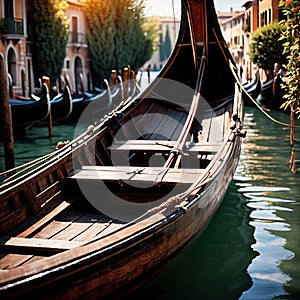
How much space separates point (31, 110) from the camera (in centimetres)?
857

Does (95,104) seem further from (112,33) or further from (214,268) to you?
(214,268)

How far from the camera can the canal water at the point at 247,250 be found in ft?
10.0

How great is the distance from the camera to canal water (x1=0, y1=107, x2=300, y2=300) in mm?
3051

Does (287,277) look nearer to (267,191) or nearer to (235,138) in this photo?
(235,138)

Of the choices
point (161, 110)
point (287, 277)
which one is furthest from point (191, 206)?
point (161, 110)

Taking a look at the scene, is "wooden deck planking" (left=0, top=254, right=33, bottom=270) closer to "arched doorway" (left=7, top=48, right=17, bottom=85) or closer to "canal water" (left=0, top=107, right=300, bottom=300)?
"canal water" (left=0, top=107, right=300, bottom=300)

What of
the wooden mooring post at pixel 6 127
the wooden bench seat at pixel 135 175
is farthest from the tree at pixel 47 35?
the wooden bench seat at pixel 135 175

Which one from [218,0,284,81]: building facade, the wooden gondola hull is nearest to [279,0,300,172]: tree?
the wooden gondola hull

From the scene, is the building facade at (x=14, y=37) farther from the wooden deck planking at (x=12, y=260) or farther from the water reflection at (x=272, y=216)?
the wooden deck planking at (x=12, y=260)

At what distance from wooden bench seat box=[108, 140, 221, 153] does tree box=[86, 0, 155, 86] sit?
13.3m

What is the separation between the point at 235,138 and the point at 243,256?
3.31 ft

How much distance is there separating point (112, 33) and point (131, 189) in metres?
14.2

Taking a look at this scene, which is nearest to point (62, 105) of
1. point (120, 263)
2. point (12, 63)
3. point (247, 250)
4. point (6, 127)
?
point (6, 127)

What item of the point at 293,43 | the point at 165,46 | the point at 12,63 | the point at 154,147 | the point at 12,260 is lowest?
the point at 12,260
